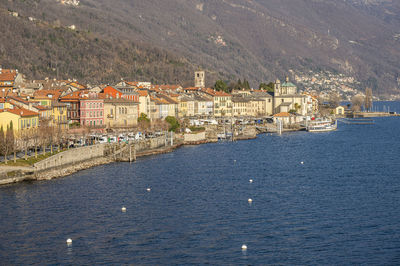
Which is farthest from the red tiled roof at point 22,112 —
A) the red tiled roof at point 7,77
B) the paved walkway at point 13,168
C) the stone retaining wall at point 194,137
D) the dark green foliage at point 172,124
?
the dark green foliage at point 172,124

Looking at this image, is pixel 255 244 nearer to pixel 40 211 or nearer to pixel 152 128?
pixel 40 211

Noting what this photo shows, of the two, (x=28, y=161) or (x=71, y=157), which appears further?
(x=71, y=157)

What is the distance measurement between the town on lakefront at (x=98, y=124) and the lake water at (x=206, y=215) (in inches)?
152

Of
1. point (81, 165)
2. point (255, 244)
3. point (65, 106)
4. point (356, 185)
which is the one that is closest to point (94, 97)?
point (65, 106)

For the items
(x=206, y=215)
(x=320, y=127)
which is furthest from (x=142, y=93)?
(x=206, y=215)

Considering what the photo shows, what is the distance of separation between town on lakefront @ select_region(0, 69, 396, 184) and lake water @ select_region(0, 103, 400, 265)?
152 inches

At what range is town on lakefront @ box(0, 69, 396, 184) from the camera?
258 feet

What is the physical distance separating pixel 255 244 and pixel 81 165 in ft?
127

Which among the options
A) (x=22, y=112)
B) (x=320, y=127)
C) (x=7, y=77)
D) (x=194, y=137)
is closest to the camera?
(x=22, y=112)

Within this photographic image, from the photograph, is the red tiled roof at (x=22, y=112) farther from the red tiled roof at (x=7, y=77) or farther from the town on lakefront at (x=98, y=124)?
the red tiled roof at (x=7, y=77)

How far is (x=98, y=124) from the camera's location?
116625 mm

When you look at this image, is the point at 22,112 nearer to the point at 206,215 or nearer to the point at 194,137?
the point at 194,137

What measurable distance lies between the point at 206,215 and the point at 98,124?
6325cm

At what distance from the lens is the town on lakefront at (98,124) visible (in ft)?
258
